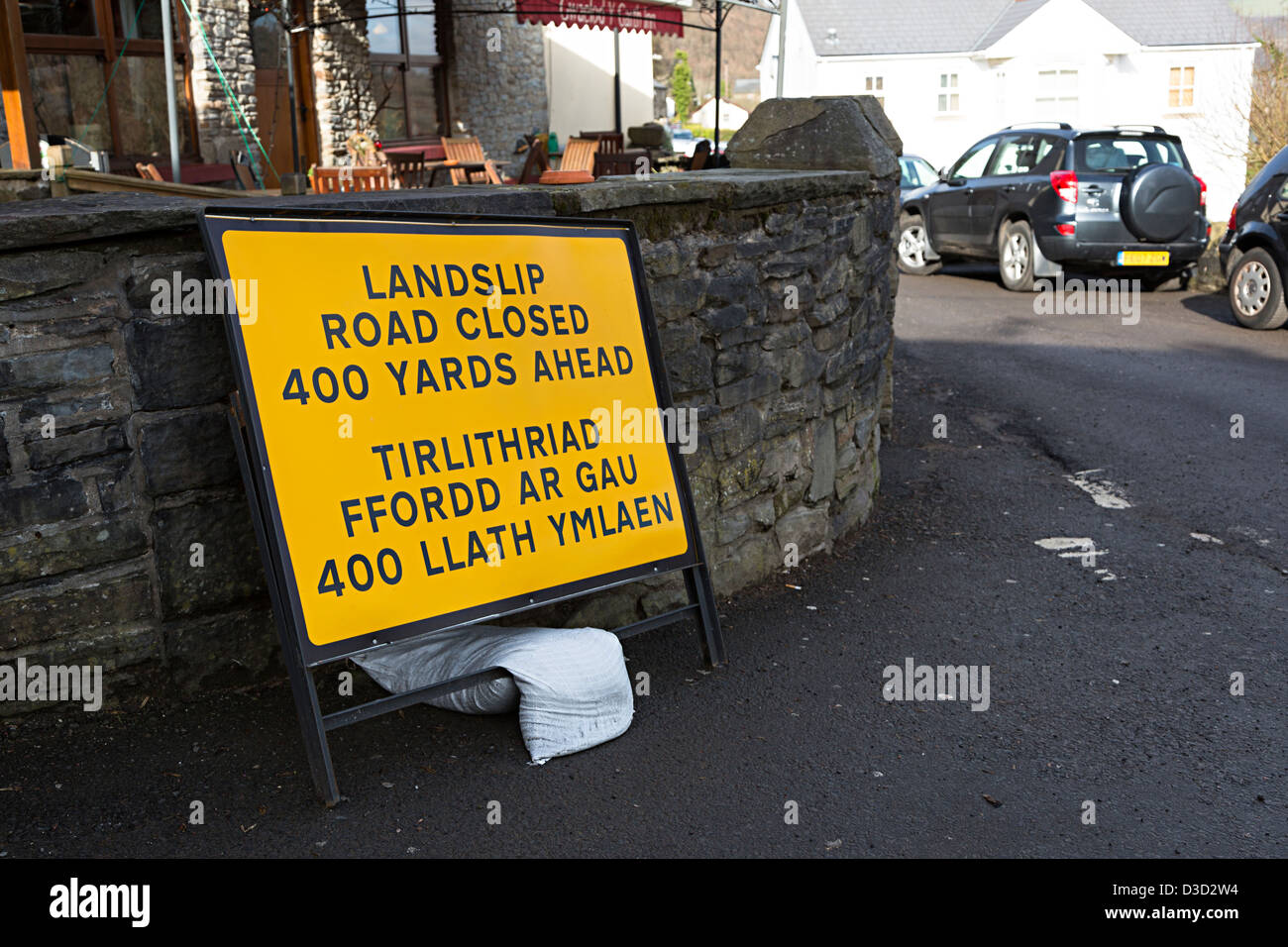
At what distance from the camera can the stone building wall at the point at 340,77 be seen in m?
15.7

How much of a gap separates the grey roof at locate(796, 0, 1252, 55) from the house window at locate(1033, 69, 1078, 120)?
184cm

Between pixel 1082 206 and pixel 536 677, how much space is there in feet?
38.8

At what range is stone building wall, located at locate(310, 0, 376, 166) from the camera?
15.7 meters

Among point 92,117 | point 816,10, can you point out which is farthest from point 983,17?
point 92,117

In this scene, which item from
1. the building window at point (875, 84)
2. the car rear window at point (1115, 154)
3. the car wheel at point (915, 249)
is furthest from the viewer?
the building window at point (875, 84)

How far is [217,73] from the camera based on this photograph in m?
13.7

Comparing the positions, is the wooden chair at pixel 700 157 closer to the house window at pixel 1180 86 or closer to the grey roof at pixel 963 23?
the grey roof at pixel 963 23

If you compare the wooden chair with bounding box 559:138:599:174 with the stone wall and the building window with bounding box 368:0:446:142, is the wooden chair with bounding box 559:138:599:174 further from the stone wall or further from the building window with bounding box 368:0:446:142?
the stone wall

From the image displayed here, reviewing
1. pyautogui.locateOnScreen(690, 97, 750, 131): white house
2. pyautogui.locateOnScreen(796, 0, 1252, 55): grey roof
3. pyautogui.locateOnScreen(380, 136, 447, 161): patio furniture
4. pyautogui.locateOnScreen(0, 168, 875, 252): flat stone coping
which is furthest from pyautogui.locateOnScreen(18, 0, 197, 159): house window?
pyautogui.locateOnScreen(690, 97, 750, 131): white house

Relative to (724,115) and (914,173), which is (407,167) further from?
(724,115)

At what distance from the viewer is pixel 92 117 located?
1296 centimetres

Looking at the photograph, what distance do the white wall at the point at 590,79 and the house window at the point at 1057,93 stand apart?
47.9 ft

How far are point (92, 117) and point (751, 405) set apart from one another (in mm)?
10842

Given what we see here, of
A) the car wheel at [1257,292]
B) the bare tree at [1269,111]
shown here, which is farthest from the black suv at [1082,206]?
the bare tree at [1269,111]
